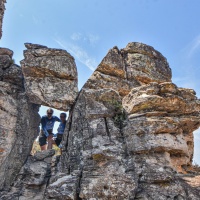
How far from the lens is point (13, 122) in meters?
15.4

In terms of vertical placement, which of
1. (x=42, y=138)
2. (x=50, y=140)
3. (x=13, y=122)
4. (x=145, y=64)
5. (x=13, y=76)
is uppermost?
(x=145, y=64)

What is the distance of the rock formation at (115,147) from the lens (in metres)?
10.5

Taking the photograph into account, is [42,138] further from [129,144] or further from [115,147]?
[129,144]

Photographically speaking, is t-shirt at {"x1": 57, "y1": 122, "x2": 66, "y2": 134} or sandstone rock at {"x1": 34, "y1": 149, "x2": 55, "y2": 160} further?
t-shirt at {"x1": 57, "y1": 122, "x2": 66, "y2": 134}

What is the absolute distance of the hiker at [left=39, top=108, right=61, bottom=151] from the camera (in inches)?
660

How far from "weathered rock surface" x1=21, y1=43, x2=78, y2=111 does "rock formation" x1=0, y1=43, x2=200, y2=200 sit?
0.25 ft

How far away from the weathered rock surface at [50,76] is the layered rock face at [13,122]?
163 cm

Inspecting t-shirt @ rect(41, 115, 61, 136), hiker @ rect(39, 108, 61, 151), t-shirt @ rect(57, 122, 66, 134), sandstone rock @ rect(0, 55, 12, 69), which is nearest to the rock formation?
sandstone rock @ rect(0, 55, 12, 69)

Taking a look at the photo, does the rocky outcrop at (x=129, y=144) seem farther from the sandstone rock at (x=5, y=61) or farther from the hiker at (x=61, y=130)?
the sandstone rock at (x=5, y=61)

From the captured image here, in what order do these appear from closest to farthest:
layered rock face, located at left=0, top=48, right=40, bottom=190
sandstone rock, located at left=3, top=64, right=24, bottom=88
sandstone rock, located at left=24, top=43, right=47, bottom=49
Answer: layered rock face, located at left=0, top=48, right=40, bottom=190, sandstone rock, located at left=3, top=64, right=24, bottom=88, sandstone rock, located at left=24, top=43, right=47, bottom=49

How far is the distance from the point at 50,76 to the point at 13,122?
445 centimetres

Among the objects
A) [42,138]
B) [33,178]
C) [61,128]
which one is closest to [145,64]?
[61,128]

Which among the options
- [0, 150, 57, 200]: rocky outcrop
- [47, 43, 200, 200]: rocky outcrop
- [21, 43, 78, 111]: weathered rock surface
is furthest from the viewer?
[21, 43, 78, 111]: weathered rock surface

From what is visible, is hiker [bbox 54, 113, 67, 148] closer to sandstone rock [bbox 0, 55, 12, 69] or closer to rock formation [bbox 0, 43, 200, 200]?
rock formation [bbox 0, 43, 200, 200]
